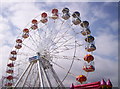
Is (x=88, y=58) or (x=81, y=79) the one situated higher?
(x=88, y=58)

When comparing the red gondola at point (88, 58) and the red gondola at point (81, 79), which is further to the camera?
the red gondola at point (88, 58)

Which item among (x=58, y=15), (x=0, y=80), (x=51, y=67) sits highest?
(x=58, y=15)

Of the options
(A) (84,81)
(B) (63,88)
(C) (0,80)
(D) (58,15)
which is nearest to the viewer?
(A) (84,81)

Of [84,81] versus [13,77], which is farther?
[13,77]

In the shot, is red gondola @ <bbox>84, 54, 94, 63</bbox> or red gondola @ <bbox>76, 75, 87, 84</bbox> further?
red gondola @ <bbox>84, 54, 94, 63</bbox>

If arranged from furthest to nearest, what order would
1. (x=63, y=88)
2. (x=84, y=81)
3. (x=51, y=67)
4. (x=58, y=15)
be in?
1. (x=58, y=15)
2. (x=51, y=67)
3. (x=63, y=88)
4. (x=84, y=81)

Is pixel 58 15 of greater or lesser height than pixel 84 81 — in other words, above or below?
above

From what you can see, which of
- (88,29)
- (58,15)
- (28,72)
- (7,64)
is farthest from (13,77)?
(88,29)

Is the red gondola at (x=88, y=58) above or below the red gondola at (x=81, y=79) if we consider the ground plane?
above

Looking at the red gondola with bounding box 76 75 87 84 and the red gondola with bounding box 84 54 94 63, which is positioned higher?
the red gondola with bounding box 84 54 94 63

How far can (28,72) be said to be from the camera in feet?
65.7

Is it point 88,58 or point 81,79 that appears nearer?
point 81,79

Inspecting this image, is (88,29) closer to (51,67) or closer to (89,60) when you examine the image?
(89,60)

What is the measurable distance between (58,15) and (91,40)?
652cm
